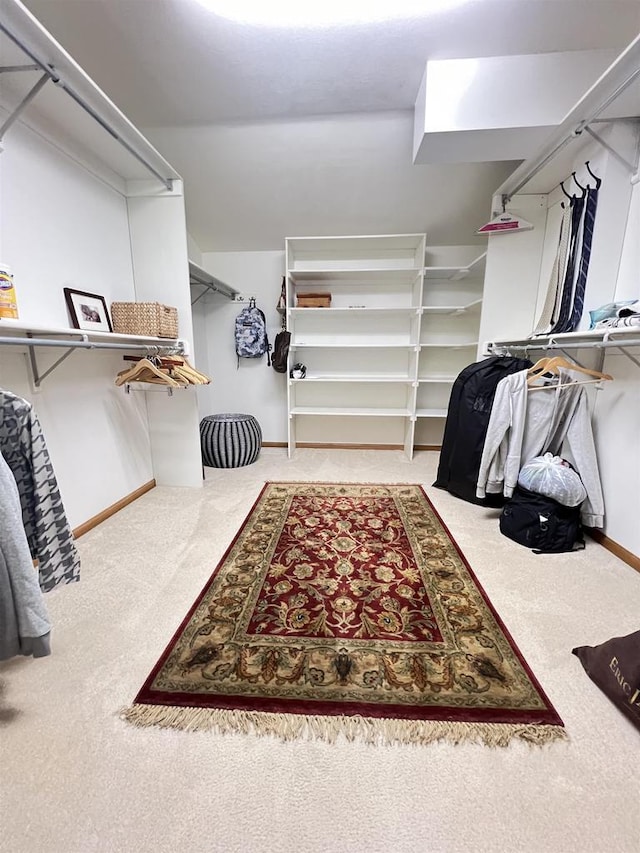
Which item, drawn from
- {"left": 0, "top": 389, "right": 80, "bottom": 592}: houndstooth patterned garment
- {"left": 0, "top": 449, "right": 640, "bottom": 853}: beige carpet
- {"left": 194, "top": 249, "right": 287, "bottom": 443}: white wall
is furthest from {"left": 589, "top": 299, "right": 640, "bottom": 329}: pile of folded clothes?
{"left": 194, "top": 249, "right": 287, "bottom": 443}: white wall

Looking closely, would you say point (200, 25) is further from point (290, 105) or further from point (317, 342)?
point (317, 342)

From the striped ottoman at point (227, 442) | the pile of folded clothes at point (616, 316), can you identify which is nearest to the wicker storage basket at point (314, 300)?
the striped ottoman at point (227, 442)

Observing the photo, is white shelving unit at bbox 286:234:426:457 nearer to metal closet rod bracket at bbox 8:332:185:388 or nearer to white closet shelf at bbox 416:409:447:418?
white closet shelf at bbox 416:409:447:418

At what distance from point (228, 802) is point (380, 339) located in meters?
3.36

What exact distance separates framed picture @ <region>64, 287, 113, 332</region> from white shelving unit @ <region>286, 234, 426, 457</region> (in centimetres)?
160

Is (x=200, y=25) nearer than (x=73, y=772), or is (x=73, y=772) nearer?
(x=73, y=772)

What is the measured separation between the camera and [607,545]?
1.83 metres

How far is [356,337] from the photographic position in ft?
11.5

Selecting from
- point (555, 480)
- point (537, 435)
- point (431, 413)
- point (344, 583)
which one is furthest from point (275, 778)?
point (431, 413)

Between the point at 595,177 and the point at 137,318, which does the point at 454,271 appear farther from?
the point at 137,318

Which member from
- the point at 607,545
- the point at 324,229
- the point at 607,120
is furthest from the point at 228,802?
the point at 324,229

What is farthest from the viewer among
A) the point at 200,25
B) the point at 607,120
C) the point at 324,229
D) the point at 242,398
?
the point at 242,398

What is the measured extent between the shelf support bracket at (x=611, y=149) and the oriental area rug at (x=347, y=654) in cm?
216

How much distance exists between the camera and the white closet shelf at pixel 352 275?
3.18 meters
